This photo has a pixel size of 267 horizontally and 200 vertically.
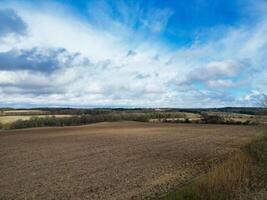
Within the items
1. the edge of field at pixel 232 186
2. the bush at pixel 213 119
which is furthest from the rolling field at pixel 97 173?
the bush at pixel 213 119

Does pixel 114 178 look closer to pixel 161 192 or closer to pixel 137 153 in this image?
pixel 161 192

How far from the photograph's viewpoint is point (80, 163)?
25328mm

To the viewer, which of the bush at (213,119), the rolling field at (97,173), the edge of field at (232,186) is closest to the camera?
the edge of field at (232,186)

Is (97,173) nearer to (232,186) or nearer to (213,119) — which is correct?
(232,186)

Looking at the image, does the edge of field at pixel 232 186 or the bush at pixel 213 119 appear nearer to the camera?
the edge of field at pixel 232 186

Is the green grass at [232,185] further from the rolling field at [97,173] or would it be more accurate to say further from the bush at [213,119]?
the bush at [213,119]

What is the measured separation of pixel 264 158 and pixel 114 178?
7740 millimetres

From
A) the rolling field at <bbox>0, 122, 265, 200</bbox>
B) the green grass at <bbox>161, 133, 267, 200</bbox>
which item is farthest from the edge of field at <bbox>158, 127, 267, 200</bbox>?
the rolling field at <bbox>0, 122, 265, 200</bbox>

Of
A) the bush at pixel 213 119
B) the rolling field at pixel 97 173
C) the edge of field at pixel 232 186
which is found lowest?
the rolling field at pixel 97 173

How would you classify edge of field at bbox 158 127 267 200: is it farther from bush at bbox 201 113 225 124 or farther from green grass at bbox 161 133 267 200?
bush at bbox 201 113 225 124

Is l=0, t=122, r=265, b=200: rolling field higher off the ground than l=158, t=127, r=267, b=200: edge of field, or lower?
lower

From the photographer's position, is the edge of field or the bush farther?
the bush

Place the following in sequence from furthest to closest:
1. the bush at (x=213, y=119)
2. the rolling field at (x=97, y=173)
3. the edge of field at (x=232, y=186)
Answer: the bush at (x=213, y=119)
the rolling field at (x=97, y=173)
the edge of field at (x=232, y=186)

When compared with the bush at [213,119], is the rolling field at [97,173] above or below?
below
